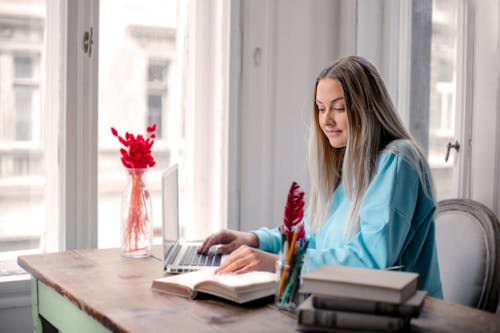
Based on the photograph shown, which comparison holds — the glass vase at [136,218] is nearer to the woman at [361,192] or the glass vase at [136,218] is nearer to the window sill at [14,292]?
the woman at [361,192]

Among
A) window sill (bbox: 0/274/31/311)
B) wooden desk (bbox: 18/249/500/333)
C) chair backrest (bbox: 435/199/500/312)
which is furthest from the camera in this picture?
window sill (bbox: 0/274/31/311)

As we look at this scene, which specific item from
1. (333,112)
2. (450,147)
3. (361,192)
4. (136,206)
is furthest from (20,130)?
(450,147)

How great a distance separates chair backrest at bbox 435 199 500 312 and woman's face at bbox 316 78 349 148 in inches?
25.2

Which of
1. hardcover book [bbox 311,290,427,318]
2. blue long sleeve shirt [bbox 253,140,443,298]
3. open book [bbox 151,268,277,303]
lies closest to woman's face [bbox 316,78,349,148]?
blue long sleeve shirt [bbox 253,140,443,298]

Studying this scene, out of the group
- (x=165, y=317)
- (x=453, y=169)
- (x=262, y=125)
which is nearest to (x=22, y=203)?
(x=262, y=125)

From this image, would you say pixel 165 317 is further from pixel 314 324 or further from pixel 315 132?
pixel 315 132

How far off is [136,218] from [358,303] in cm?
110

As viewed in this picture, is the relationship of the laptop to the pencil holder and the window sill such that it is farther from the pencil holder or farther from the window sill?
the window sill

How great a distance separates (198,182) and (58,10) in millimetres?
969

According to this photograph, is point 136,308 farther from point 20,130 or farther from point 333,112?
point 20,130

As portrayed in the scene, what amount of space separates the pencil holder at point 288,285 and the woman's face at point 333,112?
1.92 ft

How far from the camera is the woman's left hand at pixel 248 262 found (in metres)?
1.60

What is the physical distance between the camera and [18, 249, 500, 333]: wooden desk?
4.37ft

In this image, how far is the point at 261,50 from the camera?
3.03 meters
